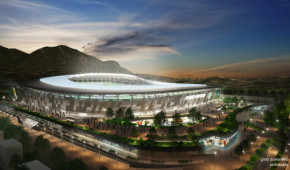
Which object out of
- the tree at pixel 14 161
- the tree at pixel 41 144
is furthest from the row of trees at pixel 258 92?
the tree at pixel 14 161

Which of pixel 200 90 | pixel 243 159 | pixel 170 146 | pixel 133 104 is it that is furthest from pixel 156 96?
pixel 243 159

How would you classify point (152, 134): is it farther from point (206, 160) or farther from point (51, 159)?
point (51, 159)

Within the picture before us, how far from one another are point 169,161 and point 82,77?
200 ft

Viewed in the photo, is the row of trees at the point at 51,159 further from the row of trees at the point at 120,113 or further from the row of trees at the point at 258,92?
the row of trees at the point at 258,92

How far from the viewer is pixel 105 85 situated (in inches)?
2849

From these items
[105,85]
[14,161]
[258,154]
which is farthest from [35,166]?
[105,85]

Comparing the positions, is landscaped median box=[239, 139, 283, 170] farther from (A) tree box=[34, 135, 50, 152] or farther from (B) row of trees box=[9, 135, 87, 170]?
(A) tree box=[34, 135, 50, 152]

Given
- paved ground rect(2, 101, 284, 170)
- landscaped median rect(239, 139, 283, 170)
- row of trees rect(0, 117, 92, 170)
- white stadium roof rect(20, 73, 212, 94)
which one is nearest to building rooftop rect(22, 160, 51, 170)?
row of trees rect(0, 117, 92, 170)

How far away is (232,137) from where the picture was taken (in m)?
40.8

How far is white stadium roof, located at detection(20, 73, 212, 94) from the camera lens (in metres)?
56.5

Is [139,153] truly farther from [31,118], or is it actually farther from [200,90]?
[200,90]

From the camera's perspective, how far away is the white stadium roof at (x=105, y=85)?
56469 mm

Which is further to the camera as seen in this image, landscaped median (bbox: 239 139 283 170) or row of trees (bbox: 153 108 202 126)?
→ row of trees (bbox: 153 108 202 126)

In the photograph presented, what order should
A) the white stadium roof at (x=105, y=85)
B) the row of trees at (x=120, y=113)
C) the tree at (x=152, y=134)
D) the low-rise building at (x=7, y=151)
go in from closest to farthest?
the low-rise building at (x=7, y=151) < the tree at (x=152, y=134) < the row of trees at (x=120, y=113) < the white stadium roof at (x=105, y=85)
